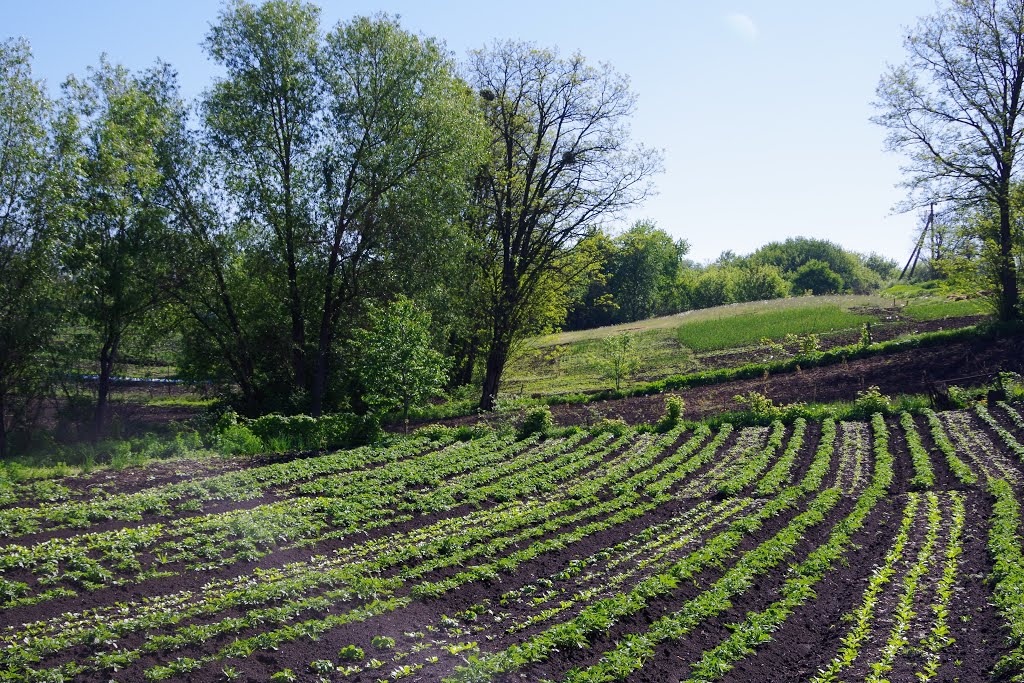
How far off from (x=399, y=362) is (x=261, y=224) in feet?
29.1

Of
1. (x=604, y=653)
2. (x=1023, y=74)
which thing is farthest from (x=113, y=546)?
(x=1023, y=74)

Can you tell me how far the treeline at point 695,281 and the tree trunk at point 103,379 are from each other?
196 ft

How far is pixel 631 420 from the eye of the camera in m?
30.3

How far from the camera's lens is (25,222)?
2223 cm

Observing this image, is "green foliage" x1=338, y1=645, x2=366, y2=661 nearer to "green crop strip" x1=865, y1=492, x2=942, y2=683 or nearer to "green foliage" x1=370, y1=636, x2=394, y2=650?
"green foliage" x1=370, y1=636, x2=394, y2=650

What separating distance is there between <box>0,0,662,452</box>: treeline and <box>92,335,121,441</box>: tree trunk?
3.6 inches

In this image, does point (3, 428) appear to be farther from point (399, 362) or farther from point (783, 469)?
point (783, 469)

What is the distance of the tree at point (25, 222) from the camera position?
21.9 m

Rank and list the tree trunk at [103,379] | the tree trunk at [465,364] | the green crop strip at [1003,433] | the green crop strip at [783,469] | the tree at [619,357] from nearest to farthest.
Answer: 1. the green crop strip at [783,469]
2. the green crop strip at [1003,433]
3. the tree trunk at [103,379]
4. the tree at [619,357]
5. the tree trunk at [465,364]

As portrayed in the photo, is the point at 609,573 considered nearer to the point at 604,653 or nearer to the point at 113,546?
the point at 604,653

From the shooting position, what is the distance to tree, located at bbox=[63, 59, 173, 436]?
81.6ft

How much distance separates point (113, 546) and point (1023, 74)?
45059 mm

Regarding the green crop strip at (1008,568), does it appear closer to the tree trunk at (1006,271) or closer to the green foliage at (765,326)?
the tree trunk at (1006,271)

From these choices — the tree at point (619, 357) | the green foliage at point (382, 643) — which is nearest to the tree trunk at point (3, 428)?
the green foliage at point (382, 643)
